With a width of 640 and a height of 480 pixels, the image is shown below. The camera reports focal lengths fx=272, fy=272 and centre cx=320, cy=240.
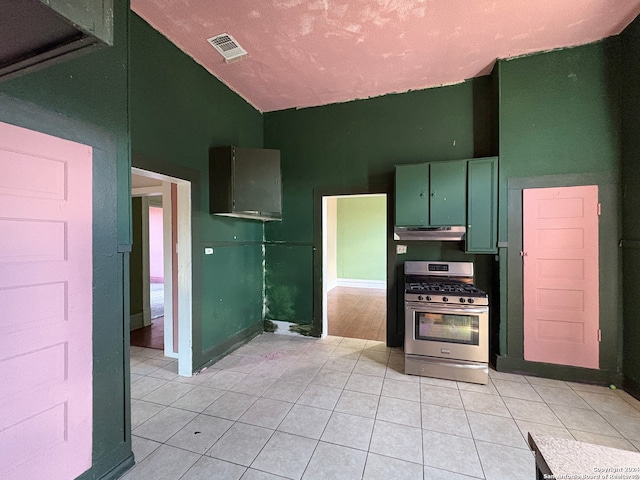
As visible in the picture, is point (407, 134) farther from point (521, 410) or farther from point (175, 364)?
point (175, 364)

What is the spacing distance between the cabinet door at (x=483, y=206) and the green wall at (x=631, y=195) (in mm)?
1040

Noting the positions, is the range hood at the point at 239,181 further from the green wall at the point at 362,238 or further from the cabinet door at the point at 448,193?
the green wall at the point at 362,238

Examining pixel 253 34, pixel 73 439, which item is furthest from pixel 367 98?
pixel 73 439

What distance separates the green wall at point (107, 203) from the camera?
4.73 feet

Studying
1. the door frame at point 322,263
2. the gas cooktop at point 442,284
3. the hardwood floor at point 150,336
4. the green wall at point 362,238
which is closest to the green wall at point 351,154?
the door frame at point 322,263

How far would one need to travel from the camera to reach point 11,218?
123cm

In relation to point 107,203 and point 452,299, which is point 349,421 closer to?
point 452,299

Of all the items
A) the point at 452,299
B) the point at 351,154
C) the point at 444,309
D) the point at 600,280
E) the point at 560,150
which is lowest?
the point at 444,309

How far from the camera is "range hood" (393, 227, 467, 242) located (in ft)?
10.2

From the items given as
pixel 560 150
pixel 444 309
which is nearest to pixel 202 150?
pixel 444 309

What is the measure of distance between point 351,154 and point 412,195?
109 centimetres

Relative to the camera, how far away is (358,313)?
5.23 meters

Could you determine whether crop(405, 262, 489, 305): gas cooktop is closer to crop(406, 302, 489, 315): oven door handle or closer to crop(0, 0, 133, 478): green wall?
crop(406, 302, 489, 315): oven door handle

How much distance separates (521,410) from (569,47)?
11.4 feet
